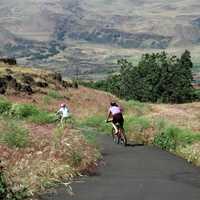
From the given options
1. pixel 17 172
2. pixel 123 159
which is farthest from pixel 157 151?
pixel 17 172

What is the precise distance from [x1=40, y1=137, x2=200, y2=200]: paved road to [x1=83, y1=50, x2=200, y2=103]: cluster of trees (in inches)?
3933

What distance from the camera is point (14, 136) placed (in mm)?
20203

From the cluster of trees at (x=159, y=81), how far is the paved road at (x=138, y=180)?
99.9m

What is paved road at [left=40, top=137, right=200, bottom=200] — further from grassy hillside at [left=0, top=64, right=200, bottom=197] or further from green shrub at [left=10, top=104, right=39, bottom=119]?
green shrub at [left=10, top=104, right=39, bottom=119]

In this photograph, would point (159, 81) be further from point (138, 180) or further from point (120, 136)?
point (138, 180)

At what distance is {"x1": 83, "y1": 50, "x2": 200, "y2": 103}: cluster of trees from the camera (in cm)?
12562

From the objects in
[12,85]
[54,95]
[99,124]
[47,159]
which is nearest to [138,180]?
[47,159]

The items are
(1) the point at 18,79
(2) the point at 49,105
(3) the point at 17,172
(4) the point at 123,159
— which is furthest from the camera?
(1) the point at 18,79

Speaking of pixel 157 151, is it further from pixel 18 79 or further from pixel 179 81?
pixel 179 81

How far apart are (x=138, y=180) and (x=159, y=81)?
10869cm

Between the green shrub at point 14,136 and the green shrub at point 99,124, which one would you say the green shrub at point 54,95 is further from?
the green shrub at point 14,136

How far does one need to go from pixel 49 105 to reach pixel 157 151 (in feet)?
99.2

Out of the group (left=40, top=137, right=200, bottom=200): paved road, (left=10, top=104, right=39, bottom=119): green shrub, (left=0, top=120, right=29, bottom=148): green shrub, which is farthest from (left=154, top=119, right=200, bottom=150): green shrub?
(left=10, top=104, right=39, bottom=119): green shrub

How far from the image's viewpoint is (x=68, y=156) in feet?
63.6
